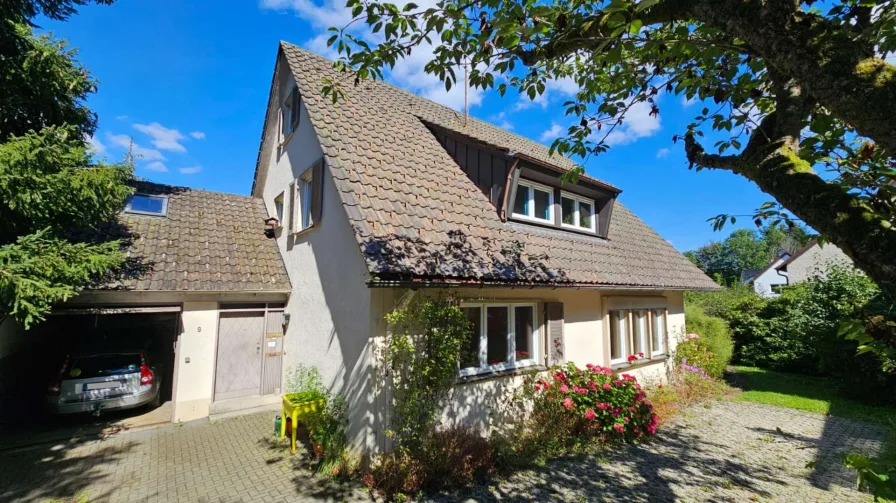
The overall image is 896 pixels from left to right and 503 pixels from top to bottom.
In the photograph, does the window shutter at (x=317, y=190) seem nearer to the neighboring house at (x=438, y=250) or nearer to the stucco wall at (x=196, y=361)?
the neighboring house at (x=438, y=250)

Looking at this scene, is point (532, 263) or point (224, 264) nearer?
point (532, 263)

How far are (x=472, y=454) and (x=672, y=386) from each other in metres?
8.27

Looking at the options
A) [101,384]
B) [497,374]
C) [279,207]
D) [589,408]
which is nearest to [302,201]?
[279,207]

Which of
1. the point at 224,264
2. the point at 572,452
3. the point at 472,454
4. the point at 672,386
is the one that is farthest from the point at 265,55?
the point at 672,386

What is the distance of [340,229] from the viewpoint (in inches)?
283

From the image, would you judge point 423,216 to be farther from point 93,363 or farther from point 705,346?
point 705,346

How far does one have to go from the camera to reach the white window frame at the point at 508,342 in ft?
23.4

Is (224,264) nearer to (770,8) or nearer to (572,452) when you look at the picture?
(572,452)

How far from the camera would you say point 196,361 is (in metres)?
8.98

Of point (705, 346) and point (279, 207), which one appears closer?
point (279, 207)

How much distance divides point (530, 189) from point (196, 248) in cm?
893

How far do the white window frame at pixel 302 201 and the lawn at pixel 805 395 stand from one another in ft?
43.8

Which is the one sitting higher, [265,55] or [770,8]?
[265,55]

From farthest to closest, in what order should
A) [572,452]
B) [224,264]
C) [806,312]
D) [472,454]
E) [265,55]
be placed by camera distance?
[806,312]
[265,55]
[224,264]
[572,452]
[472,454]
